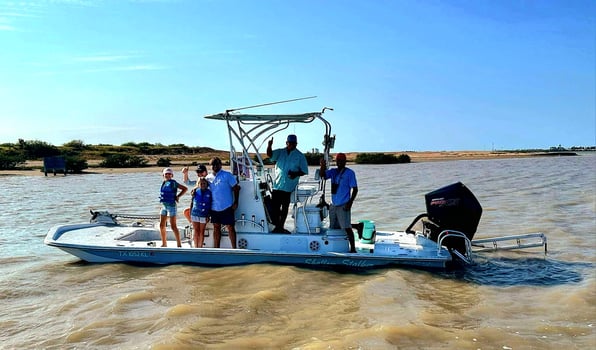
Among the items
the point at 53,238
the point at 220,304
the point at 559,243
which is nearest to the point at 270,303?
the point at 220,304

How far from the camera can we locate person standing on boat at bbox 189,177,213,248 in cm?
880

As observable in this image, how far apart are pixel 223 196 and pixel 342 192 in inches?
78.6

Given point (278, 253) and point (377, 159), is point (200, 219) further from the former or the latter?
point (377, 159)

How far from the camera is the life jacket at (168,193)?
916cm

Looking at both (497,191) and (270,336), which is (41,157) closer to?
(497,191)

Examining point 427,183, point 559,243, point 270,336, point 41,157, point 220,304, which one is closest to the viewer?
point 270,336

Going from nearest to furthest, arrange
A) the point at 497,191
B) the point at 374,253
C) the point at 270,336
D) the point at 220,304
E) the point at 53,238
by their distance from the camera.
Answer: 1. the point at 270,336
2. the point at 220,304
3. the point at 374,253
4. the point at 53,238
5. the point at 497,191

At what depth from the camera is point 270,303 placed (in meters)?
7.18

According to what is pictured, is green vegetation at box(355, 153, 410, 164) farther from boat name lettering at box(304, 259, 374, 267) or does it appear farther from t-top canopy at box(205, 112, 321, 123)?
boat name lettering at box(304, 259, 374, 267)

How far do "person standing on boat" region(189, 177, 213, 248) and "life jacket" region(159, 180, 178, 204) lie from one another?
516 mm

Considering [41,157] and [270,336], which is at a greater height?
[41,157]

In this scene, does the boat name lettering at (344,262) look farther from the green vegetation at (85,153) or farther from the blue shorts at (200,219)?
the green vegetation at (85,153)

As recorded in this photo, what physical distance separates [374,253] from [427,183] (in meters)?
21.0

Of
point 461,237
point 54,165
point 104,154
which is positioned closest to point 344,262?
point 461,237
